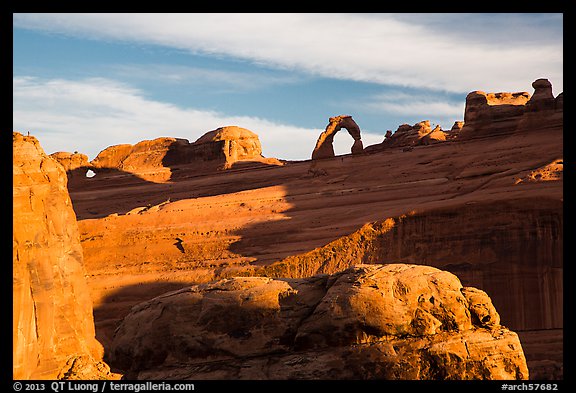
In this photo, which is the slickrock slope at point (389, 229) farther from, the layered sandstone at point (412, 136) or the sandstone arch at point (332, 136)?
the layered sandstone at point (412, 136)

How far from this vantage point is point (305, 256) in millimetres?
39688

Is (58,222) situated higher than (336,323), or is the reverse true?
(58,222)

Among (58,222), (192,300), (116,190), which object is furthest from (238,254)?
(116,190)

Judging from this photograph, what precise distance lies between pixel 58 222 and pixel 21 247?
7.90ft

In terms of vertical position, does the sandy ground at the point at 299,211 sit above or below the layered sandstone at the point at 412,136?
below

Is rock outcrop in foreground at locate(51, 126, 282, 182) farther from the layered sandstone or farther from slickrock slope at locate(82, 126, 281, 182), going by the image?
the layered sandstone

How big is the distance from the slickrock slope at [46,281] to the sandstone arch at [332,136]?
118ft

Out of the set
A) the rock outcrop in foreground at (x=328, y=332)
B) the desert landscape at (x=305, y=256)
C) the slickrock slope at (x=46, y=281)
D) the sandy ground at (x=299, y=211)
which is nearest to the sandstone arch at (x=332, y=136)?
the desert landscape at (x=305, y=256)

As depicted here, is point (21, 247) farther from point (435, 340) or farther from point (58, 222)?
point (435, 340)

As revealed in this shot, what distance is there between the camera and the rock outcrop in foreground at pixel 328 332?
15.9 meters

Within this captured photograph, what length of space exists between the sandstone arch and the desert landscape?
162 mm

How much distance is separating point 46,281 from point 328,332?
31.0 feet

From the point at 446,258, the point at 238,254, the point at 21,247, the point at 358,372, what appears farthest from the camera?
the point at 238,254
